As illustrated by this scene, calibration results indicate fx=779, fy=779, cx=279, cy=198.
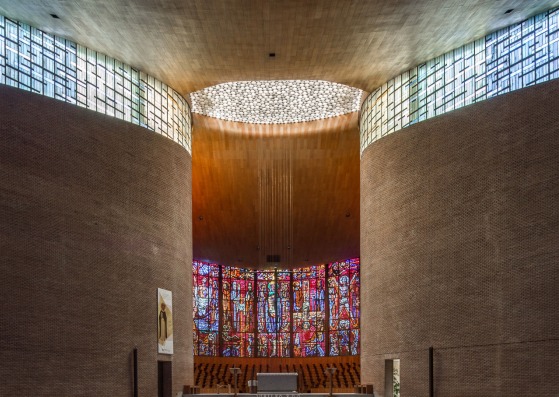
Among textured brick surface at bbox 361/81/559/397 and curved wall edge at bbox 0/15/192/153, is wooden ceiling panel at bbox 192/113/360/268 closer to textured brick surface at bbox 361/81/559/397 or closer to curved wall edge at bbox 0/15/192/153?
curved wall edge at bbox 0/15/192/153

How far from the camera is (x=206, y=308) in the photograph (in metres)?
34.3

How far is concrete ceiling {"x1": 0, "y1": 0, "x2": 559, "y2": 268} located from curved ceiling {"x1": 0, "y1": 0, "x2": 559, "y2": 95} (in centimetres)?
3

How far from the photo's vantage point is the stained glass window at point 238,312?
1353 inches

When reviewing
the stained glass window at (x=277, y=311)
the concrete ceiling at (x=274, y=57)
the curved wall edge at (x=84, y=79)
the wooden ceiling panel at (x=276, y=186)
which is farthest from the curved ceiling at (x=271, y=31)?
the stained glass window at (x=277, y=311)

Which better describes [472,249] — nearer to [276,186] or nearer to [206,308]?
[276,186]

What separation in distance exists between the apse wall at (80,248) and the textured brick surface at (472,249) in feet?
19.6

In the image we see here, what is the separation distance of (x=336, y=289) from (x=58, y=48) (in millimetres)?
19597

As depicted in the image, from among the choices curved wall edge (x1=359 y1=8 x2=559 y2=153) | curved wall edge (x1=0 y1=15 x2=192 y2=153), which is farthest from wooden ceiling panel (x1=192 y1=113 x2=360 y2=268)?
curved wall edge (x1=0 y1=15 x2=192 y2=153)

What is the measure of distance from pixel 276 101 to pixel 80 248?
9781mm

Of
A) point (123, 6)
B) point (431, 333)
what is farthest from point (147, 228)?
point (431, 333)

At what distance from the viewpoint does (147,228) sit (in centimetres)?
1966

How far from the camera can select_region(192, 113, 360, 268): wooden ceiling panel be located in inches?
1051

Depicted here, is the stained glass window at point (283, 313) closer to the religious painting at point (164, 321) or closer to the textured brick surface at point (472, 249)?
the textured brick surface at point (472, 249)

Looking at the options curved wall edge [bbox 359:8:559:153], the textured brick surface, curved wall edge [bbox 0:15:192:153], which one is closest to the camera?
the textured brick surface
